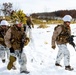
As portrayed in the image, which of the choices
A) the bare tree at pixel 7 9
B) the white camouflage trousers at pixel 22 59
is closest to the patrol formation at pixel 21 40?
the white camouflage trousers at pixel 22 59

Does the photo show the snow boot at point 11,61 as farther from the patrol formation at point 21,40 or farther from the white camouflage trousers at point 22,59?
the white camouflage trousers at point 22,59

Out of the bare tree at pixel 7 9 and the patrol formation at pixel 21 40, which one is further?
the bare tree at pixel 7 9

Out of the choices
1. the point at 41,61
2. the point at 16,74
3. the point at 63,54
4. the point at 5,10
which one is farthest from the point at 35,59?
the point at 5,10

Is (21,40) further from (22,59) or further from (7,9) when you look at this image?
(7,9)

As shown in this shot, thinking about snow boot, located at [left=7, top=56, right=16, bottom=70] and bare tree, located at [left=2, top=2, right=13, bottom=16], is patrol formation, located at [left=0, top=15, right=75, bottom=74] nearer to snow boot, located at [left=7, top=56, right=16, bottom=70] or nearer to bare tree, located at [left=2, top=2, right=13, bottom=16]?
snow boot, located at [left=7, top=56, right=16, bottom=70]

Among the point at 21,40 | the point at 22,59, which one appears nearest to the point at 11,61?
the point at 22,59

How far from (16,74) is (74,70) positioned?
1856 millimetres

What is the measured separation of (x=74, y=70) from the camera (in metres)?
10.7

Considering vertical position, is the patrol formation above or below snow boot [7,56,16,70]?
above

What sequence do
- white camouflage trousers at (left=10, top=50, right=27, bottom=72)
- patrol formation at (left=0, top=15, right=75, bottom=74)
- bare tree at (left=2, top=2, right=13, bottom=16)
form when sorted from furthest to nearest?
bare tree at (left=2, top=2, right=13, bottom=16)
white camouflage trousers at (left=10, top=50, right=27, bottom=72)
patrol formation at (left=0, top=15, right=75, bottom=74)

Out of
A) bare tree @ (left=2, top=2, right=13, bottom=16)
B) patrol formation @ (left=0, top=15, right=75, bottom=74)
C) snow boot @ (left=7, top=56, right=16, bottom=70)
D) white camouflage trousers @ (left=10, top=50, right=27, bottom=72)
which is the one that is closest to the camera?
patrol formation @ (left=0, top=15, right=75, bottom=74)

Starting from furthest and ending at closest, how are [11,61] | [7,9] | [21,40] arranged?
[7,9] → [11,61] → [21,40]

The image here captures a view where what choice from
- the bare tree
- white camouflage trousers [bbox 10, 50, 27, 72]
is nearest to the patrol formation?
white camouflage trousers [bbox 10, 50, 27, 72]

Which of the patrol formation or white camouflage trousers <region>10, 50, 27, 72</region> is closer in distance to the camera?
the patrol formation
